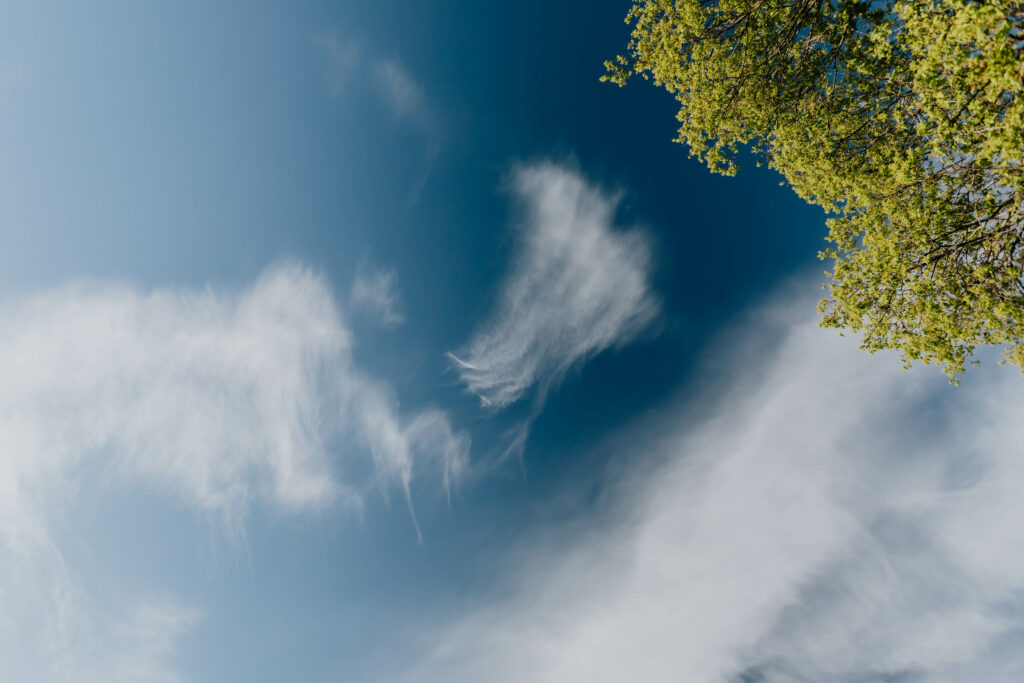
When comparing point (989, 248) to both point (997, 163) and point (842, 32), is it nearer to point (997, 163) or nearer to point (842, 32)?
point (997, 163)

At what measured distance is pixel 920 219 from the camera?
597 inches

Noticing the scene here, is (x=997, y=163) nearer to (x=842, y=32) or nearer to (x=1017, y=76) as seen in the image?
(x=1017, y=76)

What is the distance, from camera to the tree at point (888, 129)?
1136 cm

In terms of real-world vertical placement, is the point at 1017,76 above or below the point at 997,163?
below

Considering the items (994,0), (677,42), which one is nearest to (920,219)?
(994,0)

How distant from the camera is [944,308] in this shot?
1579 cm

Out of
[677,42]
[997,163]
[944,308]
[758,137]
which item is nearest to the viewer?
[997,163]

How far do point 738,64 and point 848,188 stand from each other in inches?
318

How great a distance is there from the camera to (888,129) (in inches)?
677

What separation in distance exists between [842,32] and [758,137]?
486 centimetres

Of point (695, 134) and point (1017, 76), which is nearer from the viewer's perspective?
point (1017, 76)

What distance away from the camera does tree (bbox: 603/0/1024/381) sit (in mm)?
11359

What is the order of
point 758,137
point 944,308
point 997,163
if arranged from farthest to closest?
point 758,137 < point 944,308 < point 997,163

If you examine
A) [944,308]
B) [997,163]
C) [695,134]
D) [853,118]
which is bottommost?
[944,308]
